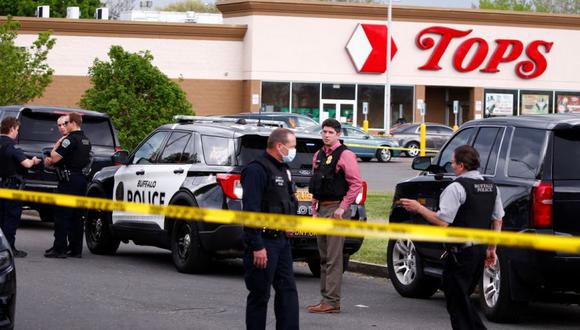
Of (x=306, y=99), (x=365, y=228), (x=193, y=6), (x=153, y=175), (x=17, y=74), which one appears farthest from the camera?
(x=193, y=6)

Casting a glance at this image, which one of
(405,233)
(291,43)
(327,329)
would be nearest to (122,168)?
(327,329)

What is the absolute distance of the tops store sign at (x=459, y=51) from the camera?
55125mm

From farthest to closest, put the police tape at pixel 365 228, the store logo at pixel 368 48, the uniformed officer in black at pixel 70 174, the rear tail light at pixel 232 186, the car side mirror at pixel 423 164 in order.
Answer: the store logo at pixel 368 48
the uniformed officer in black at pixel 70 174
the rear tail light at pixel 232 186
the car side mirror at pixel 423 164
the police tape at pixel 365 228

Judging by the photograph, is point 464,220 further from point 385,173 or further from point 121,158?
point 385,173

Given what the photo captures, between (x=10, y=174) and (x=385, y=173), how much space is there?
74.0 feet

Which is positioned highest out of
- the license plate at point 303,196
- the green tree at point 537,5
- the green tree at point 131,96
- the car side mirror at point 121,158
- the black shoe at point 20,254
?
the green tree at point 537,5

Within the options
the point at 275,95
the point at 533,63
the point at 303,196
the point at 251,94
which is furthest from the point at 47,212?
the point at 533,63

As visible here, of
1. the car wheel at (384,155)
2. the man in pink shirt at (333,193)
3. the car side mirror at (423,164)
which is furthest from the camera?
the car wheel at (384,155)

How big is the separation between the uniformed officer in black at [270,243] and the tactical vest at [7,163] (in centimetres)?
657

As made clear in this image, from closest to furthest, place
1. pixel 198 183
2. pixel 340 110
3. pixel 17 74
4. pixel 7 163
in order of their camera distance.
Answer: pixel 198 183, pixel 7 163, pixel 17 74, pixel 340 110

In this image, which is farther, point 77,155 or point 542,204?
point 77,155

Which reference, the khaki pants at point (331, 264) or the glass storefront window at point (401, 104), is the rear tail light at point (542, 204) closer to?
the khaki pants at point (331, 264)

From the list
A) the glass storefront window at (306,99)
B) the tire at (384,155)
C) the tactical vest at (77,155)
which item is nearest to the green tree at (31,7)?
the glass storefront window at (306,99)

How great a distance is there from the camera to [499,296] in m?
11.0
